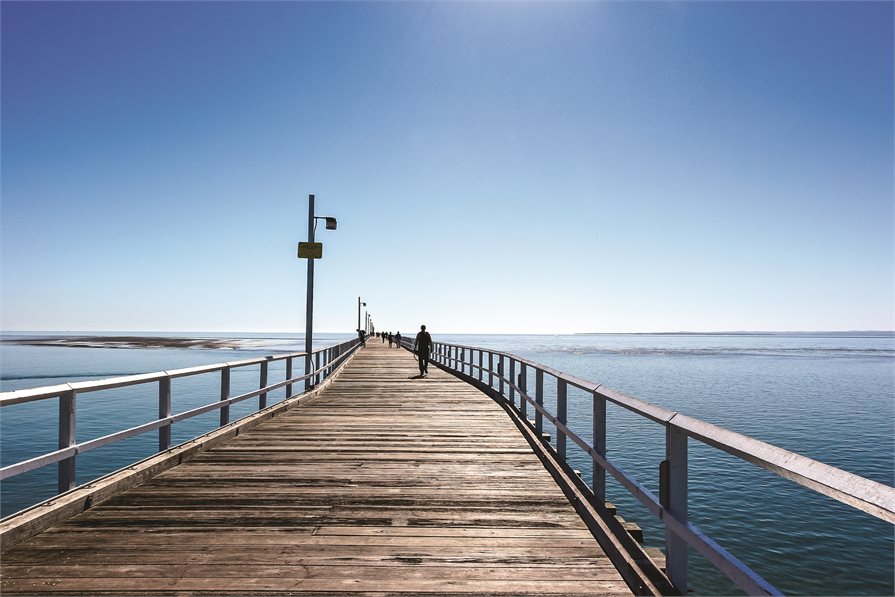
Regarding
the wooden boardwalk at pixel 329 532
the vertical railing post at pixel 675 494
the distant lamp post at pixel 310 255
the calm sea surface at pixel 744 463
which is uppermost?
the distant lamp post at pixel 310 255

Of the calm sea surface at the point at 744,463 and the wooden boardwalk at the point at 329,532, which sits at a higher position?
the wooden boardwalk at the point at 329,532

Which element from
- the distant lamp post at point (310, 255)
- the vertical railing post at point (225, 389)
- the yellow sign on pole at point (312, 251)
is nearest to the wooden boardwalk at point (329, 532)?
the vertical railing post at point (225, 389)

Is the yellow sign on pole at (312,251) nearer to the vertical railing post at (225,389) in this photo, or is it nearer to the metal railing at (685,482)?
the vertical railing post at (225,389)

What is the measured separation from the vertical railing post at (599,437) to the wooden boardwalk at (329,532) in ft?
1.23

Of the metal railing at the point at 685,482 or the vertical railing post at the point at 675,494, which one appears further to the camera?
the vertical railing post at the point at 675,494

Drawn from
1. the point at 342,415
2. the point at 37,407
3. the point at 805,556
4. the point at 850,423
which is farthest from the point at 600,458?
the point at 37,407

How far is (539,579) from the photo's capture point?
3.58m

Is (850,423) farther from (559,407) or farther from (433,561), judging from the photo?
(433,561)

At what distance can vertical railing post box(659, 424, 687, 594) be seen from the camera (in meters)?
3.13

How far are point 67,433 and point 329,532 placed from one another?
246cm

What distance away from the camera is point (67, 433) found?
4594 millimetres

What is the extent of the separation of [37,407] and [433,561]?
30.7m

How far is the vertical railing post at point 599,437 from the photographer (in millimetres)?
4562

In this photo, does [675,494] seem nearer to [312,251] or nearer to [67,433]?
[67,433]
